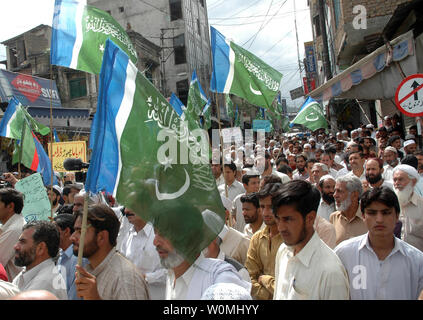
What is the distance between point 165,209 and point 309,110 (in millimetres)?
9979

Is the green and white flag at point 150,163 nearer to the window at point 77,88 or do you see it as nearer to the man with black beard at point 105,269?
the man with black beard at point 105,269

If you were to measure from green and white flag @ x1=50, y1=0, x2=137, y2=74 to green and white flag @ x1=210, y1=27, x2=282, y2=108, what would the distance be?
6.26 feet

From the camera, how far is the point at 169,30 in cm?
3694

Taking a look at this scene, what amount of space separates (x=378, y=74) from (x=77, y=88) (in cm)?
2346

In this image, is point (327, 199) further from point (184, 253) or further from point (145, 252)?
point (184, 253)

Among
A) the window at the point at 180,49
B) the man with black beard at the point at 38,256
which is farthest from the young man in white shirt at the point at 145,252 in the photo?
the window at the point at 180,49

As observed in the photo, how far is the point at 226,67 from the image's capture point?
21.0 feet

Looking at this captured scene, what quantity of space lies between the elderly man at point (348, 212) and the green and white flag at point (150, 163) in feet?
5.56

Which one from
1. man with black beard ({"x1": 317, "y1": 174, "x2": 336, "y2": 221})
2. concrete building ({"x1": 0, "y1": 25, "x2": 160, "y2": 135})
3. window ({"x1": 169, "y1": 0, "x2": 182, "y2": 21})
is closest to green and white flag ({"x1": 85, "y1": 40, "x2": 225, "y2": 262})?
man with black beard ({"x1": 317, "y1": 174, "x2": 336, "y2": 221})

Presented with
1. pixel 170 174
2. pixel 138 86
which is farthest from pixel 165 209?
pixel 138 86

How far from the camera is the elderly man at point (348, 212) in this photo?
12.3 ft

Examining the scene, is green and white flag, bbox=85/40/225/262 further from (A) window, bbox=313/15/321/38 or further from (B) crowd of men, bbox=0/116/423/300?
(A) window, bbox=313/15/321/38

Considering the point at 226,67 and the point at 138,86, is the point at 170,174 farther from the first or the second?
the point at 226,67

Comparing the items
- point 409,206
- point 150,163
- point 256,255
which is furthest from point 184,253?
point 409,206
